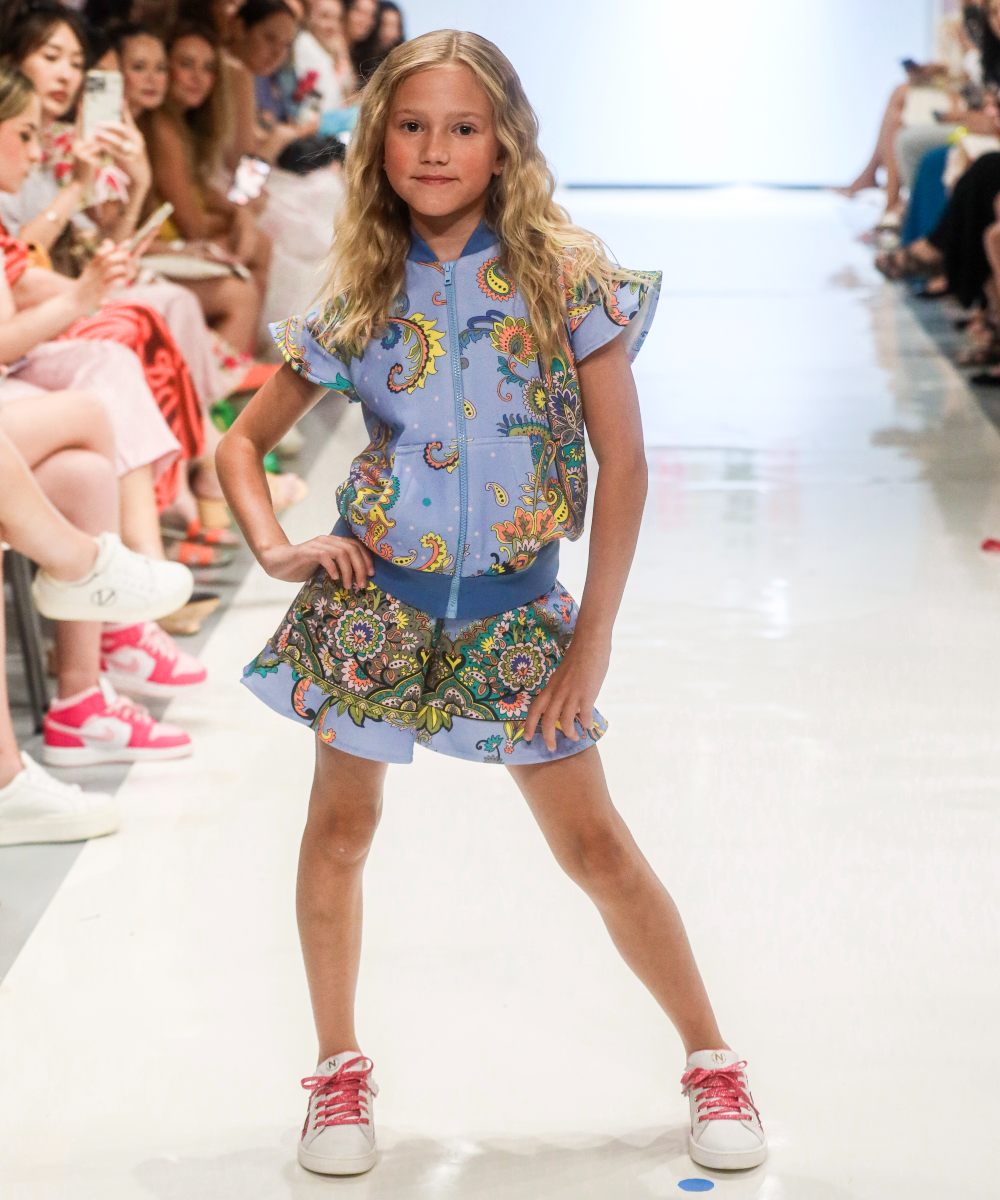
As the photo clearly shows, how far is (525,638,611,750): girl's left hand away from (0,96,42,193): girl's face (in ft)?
6.65

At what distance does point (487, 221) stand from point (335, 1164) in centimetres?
84

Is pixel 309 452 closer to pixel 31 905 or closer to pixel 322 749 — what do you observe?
pixel 31 905

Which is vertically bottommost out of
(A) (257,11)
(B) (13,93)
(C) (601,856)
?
(C) (601,856)

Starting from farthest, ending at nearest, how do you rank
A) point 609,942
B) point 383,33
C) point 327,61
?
point 383,33, point 327,61, point 609,942

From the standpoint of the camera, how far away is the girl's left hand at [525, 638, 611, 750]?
5.08ft

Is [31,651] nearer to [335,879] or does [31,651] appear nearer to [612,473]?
[335,879]

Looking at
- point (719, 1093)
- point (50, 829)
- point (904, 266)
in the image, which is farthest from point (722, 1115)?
point (904, 266)

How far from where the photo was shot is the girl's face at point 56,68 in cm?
354

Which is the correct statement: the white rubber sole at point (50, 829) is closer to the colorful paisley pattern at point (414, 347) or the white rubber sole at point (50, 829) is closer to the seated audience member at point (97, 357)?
the seated audience member at point (97, 357)

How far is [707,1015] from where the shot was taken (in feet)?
5.51

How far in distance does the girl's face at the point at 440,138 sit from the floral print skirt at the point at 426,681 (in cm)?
34

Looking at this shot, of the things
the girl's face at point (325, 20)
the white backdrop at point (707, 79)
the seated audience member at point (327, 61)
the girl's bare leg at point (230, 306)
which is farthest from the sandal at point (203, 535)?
the white backdrop at point (707, 79)

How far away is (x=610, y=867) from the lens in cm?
160

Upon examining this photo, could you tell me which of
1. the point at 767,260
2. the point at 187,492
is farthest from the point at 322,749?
the point at 767,260
